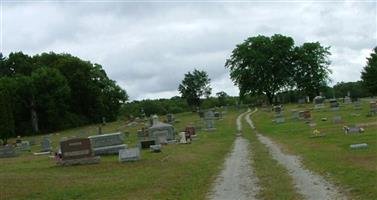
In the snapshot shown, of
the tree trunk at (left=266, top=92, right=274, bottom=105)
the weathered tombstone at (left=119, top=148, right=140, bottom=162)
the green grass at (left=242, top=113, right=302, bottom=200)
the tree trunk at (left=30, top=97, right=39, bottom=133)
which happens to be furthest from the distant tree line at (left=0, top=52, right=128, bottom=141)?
the green grass at (left=242, top=113, right=302, bottom=200)

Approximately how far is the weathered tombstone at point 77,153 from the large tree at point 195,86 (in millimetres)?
68348

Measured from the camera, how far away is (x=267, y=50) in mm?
100312

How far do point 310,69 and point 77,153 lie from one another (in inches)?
3038

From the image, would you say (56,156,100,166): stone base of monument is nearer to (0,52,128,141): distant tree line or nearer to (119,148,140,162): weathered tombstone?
(119,148,140,162): weathered tombstone

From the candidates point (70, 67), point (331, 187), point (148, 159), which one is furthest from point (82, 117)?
point (331, 187)

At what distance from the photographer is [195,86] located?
3723 inches

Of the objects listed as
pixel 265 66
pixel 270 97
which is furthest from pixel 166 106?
pixel 265 66

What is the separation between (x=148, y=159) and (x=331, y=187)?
42.4 feet

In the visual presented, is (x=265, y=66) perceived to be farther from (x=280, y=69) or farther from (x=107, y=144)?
(x=107, y=144)

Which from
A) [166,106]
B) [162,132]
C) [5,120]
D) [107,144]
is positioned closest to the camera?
[107,144]

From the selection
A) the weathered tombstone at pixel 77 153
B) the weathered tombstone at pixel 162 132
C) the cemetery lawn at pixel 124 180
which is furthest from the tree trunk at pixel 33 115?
the weathered tombstone at pixel 77 153

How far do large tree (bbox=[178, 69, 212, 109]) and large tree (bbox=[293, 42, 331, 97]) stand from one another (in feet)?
51.7

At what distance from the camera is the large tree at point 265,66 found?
98.9 metres

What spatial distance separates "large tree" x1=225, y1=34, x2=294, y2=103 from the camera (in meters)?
98.9
